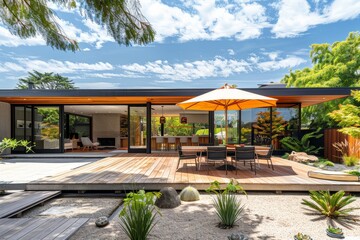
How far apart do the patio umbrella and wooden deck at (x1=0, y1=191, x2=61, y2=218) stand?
12.8 ft

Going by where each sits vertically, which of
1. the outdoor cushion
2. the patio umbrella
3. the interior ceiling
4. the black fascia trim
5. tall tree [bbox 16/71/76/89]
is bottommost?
the outdoor cushion

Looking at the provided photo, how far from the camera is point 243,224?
3.31 m

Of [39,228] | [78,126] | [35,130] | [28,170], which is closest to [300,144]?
[39,228]

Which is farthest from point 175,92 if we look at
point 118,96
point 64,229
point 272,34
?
point 272,34

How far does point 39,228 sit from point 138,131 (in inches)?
298

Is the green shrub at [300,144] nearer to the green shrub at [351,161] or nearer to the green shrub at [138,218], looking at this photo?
the green shrub at [351,161]

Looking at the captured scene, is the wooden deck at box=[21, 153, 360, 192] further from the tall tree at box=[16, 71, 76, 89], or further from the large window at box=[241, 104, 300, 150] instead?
the tall tree at box=[16, 71, 76, 89]

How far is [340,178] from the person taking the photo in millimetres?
4945

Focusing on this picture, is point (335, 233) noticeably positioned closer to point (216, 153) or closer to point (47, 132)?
point (216, 153)

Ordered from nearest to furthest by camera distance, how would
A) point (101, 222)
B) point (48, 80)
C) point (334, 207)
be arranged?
1. point (101, 222)
2. point (334, 207)
3. point (48, 80)

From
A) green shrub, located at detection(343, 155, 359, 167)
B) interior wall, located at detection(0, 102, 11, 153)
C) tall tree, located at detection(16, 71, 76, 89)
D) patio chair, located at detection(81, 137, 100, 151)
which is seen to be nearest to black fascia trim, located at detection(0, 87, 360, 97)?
interior wall, located at detection(0, 102, 11, 153)

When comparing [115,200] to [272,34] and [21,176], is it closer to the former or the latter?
[21,176]

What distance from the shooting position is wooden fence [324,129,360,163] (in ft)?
28.5

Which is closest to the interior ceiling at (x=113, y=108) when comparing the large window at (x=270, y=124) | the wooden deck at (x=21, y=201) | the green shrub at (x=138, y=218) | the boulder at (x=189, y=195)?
the large window at (x=270, y=124)
